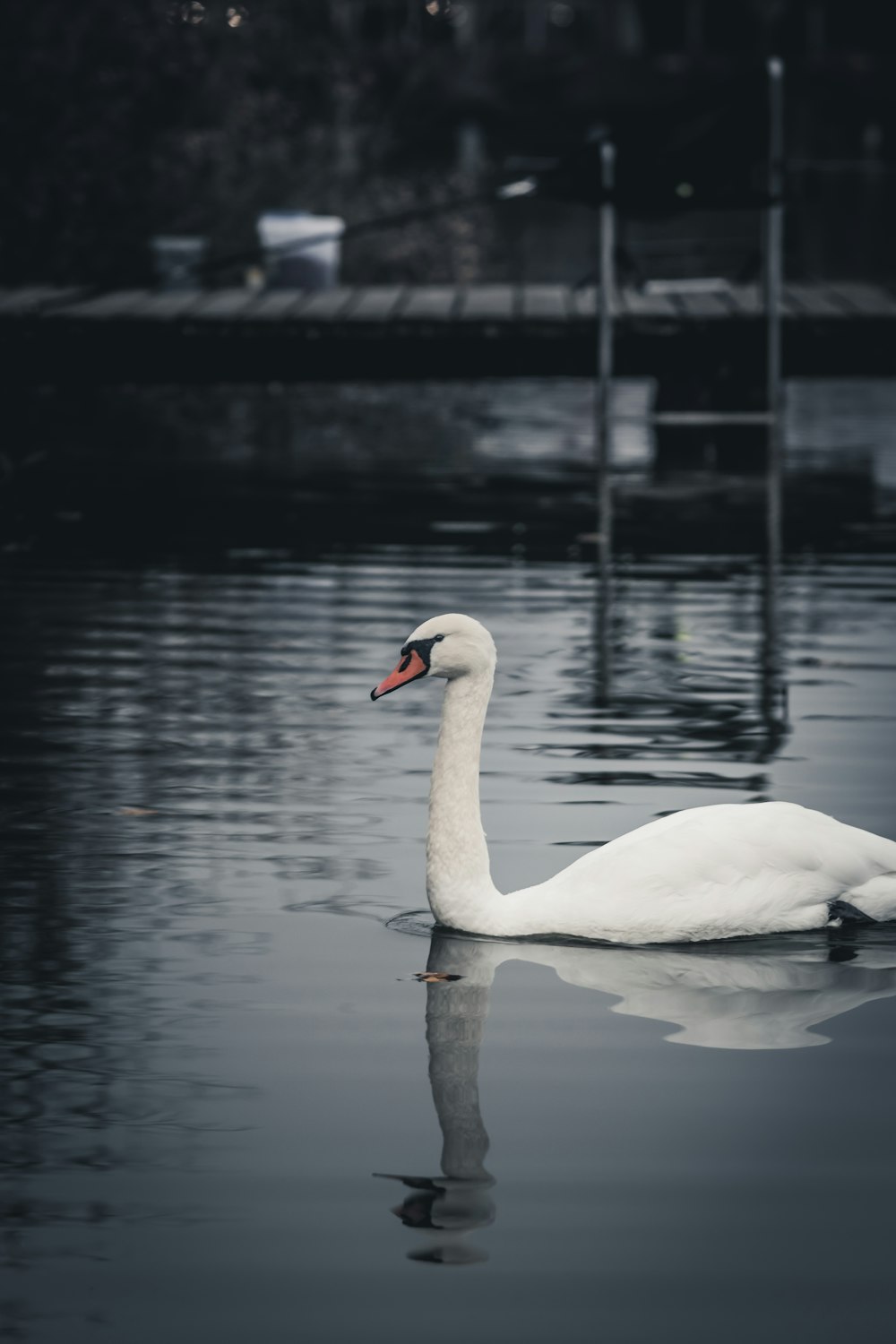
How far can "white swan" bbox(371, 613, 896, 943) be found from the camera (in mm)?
6617

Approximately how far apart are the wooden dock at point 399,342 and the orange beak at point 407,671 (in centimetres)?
1192

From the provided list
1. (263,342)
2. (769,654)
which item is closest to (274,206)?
(263,342)

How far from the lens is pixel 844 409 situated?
25.9 metres

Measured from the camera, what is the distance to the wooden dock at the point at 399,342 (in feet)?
61.1

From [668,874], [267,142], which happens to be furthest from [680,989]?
[267,142]

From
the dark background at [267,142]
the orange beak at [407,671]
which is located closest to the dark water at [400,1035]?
the orange beak at [407,671]

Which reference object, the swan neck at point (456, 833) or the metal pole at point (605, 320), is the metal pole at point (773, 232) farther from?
the swan neck at point (456, 833)

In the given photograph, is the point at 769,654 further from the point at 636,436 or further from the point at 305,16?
the point at 305,16

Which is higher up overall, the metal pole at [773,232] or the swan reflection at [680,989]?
the metal pole at [773,232]

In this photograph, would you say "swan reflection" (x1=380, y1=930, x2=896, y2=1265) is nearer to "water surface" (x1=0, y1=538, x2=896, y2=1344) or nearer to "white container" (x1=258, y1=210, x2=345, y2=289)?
"water surface" (x1=0, y1=538, x2=896, y2=1344)

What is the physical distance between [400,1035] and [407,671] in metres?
1.18

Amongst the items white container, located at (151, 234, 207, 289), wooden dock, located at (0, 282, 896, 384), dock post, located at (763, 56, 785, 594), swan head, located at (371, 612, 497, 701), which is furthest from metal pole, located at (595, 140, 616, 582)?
swan head, located at (371, 612, 497, 701)

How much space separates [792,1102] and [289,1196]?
110cm

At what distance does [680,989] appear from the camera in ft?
20.8
